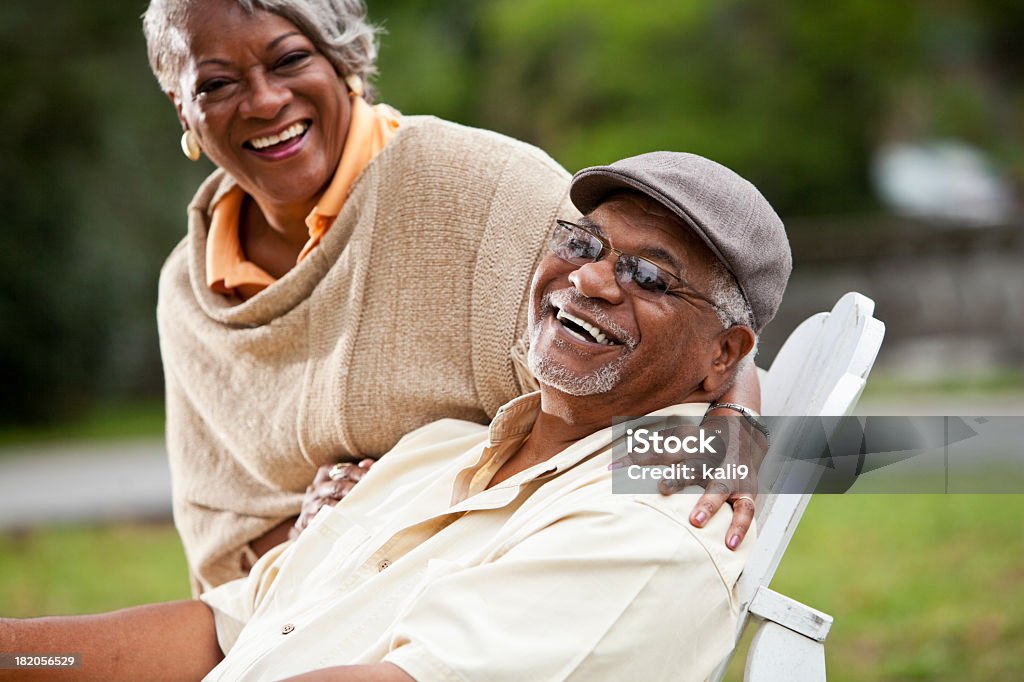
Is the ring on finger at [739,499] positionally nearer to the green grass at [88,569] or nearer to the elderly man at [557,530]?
the elderly man at [557,530]

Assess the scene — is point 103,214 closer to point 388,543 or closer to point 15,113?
point 15,113

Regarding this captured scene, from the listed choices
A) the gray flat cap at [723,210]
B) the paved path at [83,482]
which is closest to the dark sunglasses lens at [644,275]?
the gray flat cap at [723,210]

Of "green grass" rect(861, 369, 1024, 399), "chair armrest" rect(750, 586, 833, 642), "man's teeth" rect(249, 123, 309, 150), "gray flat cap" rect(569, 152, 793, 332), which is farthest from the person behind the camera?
"green grass" rect(861, 369, 1024, 399)

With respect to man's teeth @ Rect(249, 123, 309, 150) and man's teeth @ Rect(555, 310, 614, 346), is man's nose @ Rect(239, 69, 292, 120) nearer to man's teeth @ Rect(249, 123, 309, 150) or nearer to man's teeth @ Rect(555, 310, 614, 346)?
man's teeth @ Rect(249, 123, 309, 150)

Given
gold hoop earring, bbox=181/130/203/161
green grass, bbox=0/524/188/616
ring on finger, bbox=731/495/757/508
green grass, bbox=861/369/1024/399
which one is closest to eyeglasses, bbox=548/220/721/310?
ring on finger, bbox=731/495/757/508

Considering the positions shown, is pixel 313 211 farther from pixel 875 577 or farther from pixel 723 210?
pixel 875 577

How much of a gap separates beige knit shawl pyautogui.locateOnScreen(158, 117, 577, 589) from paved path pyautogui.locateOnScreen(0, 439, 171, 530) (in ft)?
16.2

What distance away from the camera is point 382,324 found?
3049 millimetres

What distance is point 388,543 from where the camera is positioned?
2.41 m

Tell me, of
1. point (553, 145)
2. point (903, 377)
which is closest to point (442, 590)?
point (903, 377)

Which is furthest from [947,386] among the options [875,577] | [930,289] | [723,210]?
[723,210]

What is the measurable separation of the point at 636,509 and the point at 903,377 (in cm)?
900

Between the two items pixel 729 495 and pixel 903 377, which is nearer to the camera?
pixel 729 495

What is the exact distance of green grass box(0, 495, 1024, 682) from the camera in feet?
14.5
